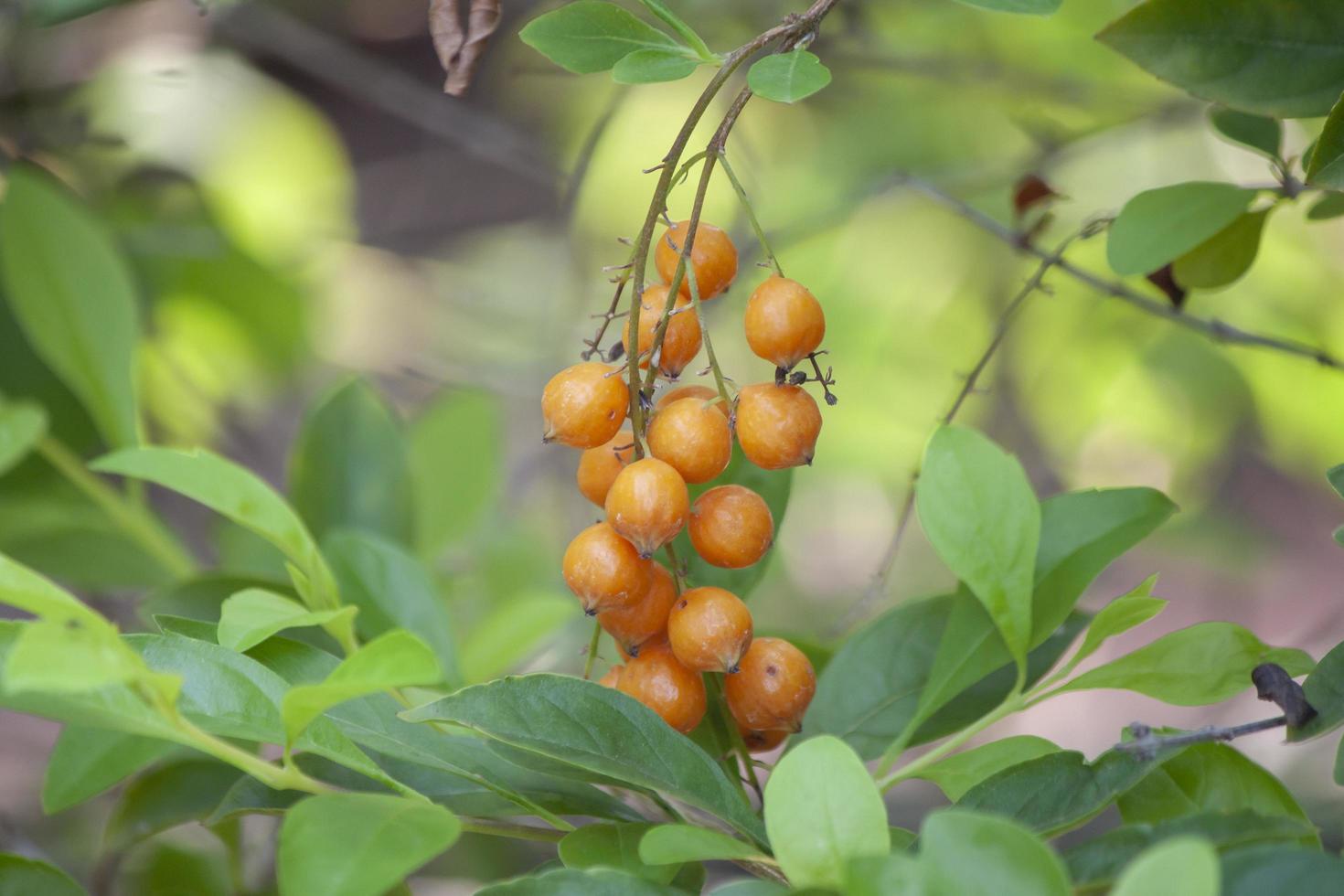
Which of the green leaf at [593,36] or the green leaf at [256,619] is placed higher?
the green leaf at [593,36]

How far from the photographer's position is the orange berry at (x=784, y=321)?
50 cm

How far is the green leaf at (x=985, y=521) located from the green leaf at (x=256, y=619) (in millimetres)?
292

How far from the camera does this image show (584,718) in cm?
50

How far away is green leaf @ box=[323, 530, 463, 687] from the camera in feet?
2.48

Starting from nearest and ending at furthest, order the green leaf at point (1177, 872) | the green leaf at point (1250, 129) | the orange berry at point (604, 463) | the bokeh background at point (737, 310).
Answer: the green leaf at point (1177, 872) → the orange berry at point (604, 463) → the green leaf at point (1250, 129) → the bokeh background at point (737, 310)

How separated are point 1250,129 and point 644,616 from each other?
18.8 inches

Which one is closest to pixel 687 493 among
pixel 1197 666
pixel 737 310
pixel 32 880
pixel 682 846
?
pixel 682 846

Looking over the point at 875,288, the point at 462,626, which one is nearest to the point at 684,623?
the point at 462,626

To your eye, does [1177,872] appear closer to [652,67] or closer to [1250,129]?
[652,67]

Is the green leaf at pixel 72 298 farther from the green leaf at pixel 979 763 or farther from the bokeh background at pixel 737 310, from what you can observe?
the green leaf at pixel 979 763

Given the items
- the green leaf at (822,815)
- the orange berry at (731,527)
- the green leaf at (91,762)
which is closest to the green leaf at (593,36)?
the orange berry at (731,527)

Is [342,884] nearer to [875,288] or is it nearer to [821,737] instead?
[821,737]

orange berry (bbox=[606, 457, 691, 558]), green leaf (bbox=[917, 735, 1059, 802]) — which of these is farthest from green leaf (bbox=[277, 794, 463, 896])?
green leaf (bbox=[917, 735, 1059, 802])

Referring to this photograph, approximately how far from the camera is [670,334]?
54cm
